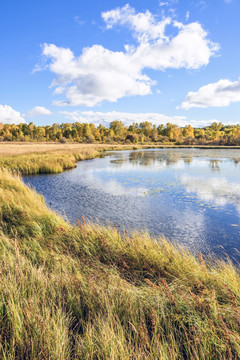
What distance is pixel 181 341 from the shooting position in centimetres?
274

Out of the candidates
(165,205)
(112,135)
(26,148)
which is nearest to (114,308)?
(165,205)

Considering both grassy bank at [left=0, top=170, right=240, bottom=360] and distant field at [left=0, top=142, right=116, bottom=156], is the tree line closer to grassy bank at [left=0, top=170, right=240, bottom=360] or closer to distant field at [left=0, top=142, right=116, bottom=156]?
distant field at [left=0, top=142, right=116, bottom=156]

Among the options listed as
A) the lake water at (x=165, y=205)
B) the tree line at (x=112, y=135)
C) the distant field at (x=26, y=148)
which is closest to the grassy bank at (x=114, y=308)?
the lake water at (x=165, y=205)

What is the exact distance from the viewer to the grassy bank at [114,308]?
237 centimetres

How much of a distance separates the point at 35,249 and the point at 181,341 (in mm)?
3781

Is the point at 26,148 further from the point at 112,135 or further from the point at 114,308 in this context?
the point at 112,135

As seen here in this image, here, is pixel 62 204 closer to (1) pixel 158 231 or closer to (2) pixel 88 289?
(1) pixel 158 231

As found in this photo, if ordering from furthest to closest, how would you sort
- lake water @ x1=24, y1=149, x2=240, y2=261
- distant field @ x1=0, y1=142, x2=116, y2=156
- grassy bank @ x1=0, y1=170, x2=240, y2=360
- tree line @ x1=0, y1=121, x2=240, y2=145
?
tree line @ x1=0, y1=121, x2=240, y2=145, distant field @ x1=0, y1=142, x2=116, y2=156, lake water @ x1=24, y1=149, x2=240, y2=261, grassy bank @ x1=0, y1=170, x2=240, y2=360

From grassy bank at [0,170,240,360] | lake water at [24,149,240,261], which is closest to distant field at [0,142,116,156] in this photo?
lake water at [24,149,240,261]

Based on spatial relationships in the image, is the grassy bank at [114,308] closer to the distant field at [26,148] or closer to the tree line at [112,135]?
the distant field at [26,148]

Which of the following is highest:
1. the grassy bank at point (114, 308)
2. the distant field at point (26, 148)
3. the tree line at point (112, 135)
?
the tree line at point (112, 135)

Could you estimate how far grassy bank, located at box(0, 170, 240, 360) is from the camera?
237 cm

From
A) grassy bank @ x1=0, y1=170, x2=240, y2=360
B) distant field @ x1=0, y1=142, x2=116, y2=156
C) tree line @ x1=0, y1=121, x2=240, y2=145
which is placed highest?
tree line @ x1=0, y1=121, x2=240, y2=145

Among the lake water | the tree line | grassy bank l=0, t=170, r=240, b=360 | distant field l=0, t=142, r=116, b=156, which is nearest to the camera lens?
grassy bank l=0, t=170, r=240, b=360
